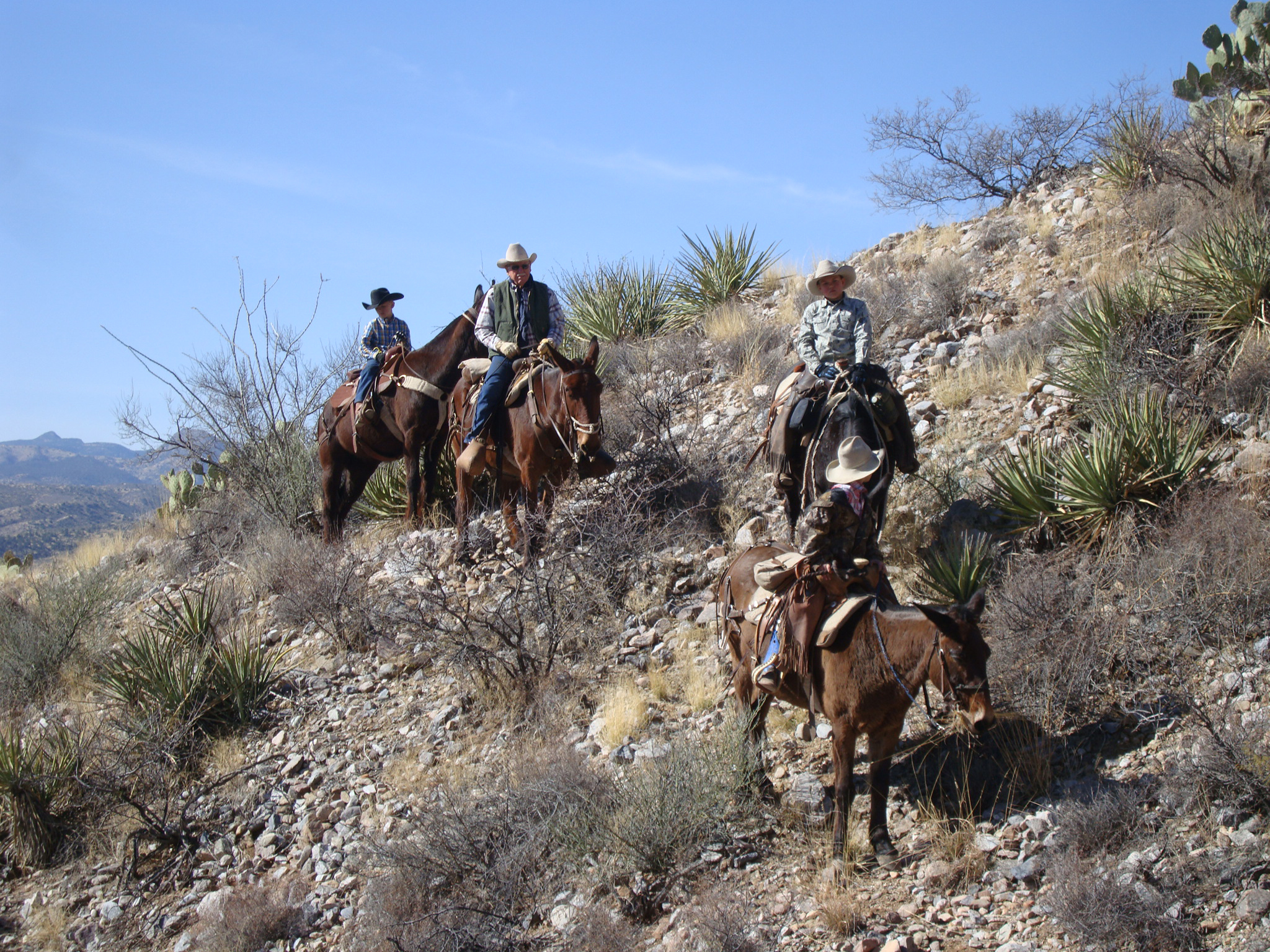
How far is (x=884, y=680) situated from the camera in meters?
4.82

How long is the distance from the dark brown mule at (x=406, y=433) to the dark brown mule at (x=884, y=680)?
6.74m

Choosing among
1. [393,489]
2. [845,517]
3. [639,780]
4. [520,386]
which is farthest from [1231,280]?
[393,489]

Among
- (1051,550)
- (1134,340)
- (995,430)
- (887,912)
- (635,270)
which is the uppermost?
(635,270)

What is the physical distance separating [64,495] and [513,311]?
286ft

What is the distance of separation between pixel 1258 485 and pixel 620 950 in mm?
6093

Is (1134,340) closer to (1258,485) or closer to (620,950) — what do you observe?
(1258,485)

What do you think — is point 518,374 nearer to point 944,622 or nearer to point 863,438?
point 863,438

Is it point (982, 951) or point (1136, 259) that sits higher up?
point (1136, 259)

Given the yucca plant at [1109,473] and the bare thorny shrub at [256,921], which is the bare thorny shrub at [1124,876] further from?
the bare thorny shrub at [256,921]

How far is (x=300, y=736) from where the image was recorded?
8195 mm

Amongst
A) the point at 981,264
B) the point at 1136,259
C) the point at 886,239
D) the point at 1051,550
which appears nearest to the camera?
the point at 1051,550

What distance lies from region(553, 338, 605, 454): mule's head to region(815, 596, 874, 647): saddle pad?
4.10m

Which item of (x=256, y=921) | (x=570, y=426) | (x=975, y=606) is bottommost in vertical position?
(x=256, y=921)

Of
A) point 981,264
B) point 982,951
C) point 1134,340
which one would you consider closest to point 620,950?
point 982,951
